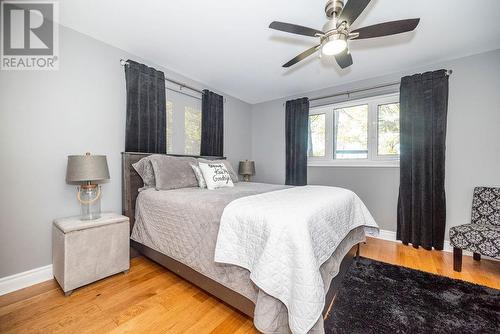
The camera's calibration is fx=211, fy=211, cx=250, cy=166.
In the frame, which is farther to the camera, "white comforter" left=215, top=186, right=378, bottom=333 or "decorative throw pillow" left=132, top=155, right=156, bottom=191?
"decorative throw pillow" left=132, top=155, right=156, bottom=191

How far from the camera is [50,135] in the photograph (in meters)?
1.95

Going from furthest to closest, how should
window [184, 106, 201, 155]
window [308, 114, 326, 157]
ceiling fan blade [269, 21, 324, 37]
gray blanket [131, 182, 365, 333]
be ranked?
window [308, 114, 326, 157], window [184, 106, 201, 155], ceiling fan blade [269, 21, 324, 37], gray blanket [131, 182, 365, 333]

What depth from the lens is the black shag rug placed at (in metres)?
1.38

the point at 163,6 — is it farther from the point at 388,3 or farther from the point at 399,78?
the point at 399,78

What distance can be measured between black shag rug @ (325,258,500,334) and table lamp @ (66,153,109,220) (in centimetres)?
214

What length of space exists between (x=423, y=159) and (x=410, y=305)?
6.25 feet

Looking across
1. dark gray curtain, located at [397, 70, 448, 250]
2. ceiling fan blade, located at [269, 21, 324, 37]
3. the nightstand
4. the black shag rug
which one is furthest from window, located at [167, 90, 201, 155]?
dark gray curtain, located at [397, 70, 448, 250]

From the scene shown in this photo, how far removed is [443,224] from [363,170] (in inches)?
44.6

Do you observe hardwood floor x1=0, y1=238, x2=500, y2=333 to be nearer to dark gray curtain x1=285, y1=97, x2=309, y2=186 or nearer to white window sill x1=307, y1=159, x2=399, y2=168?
white window sill x1=307, y1=159, x2=399, y2=168

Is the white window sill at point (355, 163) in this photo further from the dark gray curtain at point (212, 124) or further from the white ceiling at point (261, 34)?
the dark gray curtain at point (212, 124)

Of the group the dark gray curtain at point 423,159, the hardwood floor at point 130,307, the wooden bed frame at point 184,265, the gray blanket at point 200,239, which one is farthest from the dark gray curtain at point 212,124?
the dark gray curtain at point 423,159

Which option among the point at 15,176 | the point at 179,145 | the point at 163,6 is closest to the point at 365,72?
the point at 163,6

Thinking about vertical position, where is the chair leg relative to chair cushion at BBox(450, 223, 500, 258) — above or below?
below

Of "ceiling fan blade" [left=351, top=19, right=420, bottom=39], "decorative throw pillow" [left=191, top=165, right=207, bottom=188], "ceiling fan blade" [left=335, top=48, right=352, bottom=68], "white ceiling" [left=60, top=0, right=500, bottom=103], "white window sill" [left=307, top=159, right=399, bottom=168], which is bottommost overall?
"decorative throw pillow" [left=191, top=165, right=207, bottom=188]
